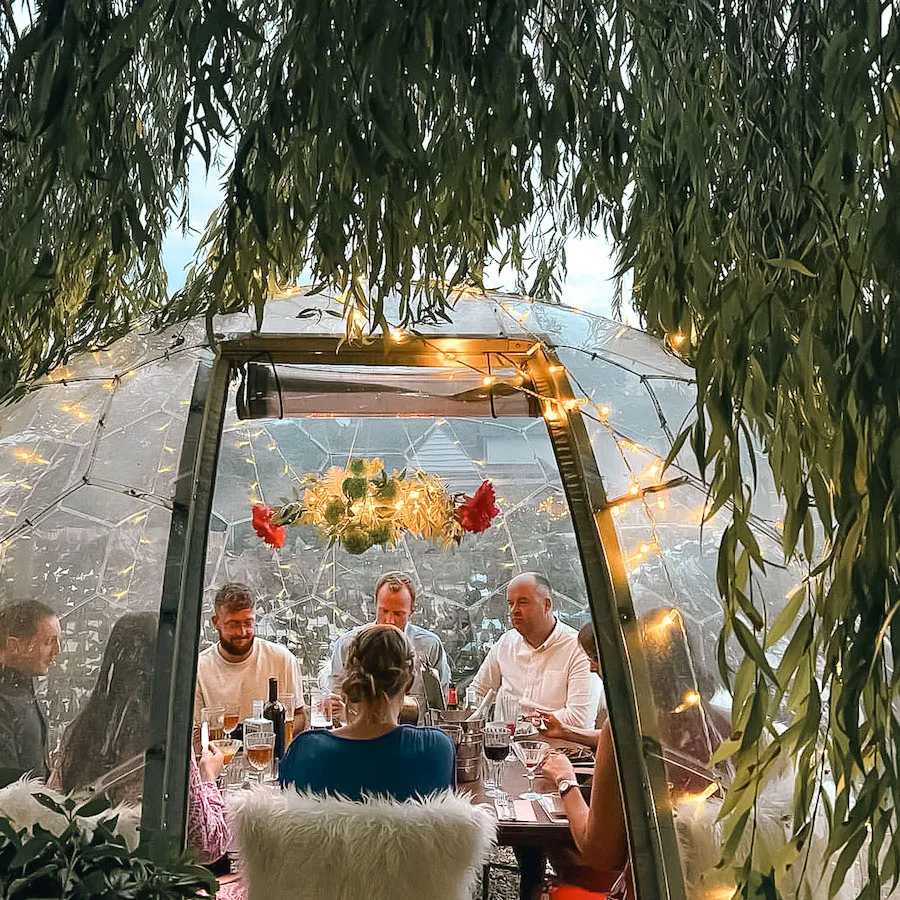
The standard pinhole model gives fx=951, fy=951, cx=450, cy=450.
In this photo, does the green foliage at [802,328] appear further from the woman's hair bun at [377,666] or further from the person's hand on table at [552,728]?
the person's hand on table at [552,728]

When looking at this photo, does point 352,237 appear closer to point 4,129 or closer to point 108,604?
point 4,129

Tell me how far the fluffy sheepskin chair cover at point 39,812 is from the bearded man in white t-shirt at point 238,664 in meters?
1.81

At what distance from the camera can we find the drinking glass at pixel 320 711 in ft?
12.9

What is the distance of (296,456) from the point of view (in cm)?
513

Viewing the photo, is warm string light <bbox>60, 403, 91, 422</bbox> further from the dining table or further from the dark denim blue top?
the dining table

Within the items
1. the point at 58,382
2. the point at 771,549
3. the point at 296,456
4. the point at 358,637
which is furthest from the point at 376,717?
the point at 296,456

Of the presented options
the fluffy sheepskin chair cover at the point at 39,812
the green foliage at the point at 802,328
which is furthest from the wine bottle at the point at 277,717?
the green foliage at the point at 802,328

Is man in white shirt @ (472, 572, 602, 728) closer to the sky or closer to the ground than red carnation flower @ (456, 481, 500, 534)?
closer to the ground

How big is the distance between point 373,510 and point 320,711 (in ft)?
3.30

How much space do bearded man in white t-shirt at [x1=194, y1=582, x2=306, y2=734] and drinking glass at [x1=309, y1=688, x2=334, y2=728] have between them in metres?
0.11

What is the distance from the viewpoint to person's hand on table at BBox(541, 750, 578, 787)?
107 inches

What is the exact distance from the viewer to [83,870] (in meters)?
1.52

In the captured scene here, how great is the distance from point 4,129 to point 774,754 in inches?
47.2

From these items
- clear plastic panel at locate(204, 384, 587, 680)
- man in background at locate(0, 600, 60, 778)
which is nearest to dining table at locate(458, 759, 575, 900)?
man in background at locate(0, 600, 60, 778)
